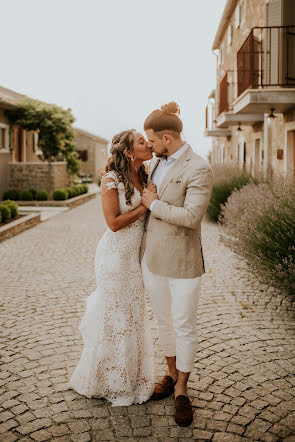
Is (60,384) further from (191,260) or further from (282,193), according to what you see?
(282,193)

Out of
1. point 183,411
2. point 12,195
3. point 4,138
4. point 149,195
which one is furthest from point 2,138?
point 183,411

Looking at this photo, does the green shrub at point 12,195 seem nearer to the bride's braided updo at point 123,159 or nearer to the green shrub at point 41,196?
the green shrub at point 41,196

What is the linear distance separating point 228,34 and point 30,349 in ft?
58.5

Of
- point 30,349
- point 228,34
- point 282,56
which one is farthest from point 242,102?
point 228,34

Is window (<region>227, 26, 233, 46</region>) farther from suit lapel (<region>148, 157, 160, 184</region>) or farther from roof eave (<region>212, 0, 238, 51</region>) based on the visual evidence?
suit lapel (<region>148, 157, 160, 184</region>)

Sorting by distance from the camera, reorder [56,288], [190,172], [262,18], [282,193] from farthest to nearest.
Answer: [262,18]
[56,288]
[282,193]
[190,172]

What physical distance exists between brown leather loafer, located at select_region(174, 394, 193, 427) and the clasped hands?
119cm

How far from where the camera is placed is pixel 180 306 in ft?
10.3

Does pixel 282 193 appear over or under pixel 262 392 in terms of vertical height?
over

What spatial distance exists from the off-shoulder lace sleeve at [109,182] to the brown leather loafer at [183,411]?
1.35 meters

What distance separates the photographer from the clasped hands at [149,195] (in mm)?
3139

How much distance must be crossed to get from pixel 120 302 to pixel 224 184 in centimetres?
893

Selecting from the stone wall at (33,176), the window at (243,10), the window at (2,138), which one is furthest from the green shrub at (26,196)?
the window at (243,10)

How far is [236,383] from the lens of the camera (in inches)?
140
